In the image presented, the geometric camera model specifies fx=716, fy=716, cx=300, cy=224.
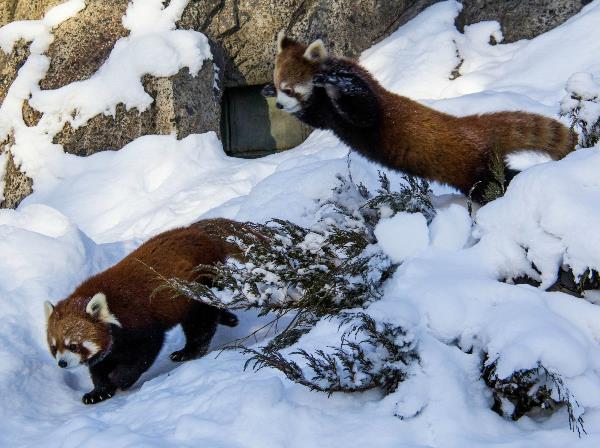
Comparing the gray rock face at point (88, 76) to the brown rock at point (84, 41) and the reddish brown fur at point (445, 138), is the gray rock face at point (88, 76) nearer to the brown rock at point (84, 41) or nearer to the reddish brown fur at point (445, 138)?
the brown rock at point (84, 41)

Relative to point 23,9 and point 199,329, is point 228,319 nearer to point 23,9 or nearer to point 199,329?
point 199,329

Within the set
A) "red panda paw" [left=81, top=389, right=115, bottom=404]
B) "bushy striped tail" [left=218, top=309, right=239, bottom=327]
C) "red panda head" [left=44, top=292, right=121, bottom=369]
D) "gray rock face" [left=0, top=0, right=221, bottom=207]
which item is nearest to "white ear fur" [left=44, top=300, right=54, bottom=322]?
"red panda head" [left=44, top=292, right=121, bottom=369]

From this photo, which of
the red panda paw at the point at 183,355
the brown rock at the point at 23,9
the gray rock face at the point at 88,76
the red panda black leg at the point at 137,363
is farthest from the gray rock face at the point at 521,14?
the red panda black leg at the point at 137,363

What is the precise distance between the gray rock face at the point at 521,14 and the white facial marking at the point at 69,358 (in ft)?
20.3

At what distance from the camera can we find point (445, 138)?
422 centimetres

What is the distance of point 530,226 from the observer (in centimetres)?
280

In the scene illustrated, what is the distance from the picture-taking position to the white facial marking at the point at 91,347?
398cm

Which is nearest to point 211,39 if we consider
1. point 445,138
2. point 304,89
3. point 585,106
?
point 304,89

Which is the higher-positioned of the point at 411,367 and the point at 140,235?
the point at 411,367

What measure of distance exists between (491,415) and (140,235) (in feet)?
15.3

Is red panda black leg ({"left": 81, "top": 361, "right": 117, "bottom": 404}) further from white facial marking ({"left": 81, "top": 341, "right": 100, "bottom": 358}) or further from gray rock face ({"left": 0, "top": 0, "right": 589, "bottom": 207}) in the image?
gray rock face ({"left": 0, "top": 0, "right": 589, "bottom": 207})

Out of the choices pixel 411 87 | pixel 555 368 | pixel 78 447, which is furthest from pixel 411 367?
A: pixel 411 87

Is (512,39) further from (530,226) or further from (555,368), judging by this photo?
(555,368)

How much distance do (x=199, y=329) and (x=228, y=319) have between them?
36cm
